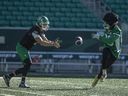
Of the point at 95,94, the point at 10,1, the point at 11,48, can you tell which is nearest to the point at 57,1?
the point at 10,1

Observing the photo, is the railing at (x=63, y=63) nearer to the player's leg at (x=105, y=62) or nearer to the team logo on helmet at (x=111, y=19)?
the player's leg at (x=105, y=62)

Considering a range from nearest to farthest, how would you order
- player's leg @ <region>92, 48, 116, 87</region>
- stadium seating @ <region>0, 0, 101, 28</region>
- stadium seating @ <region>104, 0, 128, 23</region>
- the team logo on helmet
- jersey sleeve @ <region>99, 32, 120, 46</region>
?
→ jersey sleeve @ <region>99, 32, 120, 46</region>, the team logo on helmet, player's leg @ <region>92, 48, 116, 87</region>, stadium seating @ <region>0, 0, 101, 28</region>, stadium seating @ <region>104, 0, 128, 23</region>

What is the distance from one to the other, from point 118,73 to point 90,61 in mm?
1237

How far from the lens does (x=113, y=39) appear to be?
13.0 meters

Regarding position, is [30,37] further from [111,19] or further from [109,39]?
[111,19]

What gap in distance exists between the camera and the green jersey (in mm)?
13000

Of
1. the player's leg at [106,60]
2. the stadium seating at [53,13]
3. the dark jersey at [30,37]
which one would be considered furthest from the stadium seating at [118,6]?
the dark jersey at [30,37]

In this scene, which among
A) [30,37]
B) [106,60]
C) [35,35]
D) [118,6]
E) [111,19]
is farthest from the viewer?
[118,6]

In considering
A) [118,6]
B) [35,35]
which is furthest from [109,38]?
[118,6]

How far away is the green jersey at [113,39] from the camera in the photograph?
512 inches

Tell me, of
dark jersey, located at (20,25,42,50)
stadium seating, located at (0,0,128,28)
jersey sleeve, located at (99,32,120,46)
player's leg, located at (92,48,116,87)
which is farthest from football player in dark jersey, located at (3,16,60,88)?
stadium seating, located at (0,0,128,28)

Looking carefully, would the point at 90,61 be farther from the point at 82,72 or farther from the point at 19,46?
the point at 19,46

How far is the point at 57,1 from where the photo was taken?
1095 inches

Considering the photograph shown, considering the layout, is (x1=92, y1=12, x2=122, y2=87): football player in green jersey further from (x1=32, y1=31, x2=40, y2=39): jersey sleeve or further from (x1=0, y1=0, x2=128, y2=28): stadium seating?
(x1=0, y1=0, x2=128, y2=28): stadium seating
